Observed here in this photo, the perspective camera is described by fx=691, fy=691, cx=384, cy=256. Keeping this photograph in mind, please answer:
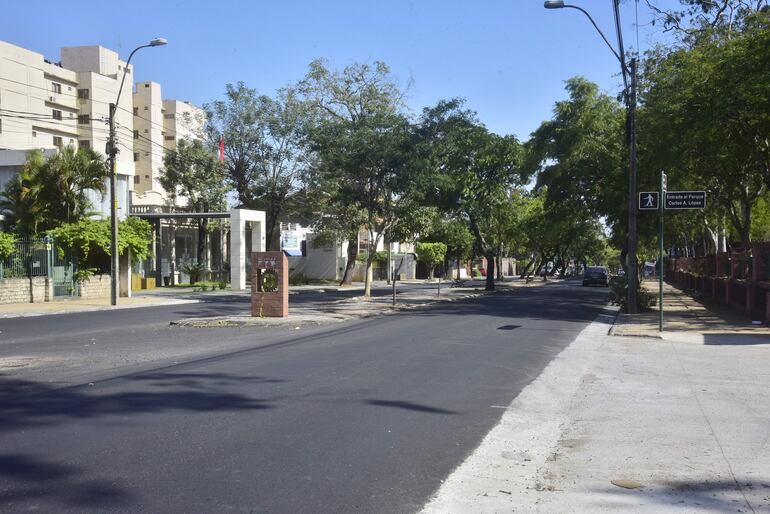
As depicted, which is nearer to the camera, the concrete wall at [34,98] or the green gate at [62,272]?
the green gate at [62,272]

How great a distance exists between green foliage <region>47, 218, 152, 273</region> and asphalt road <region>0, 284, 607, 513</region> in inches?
827

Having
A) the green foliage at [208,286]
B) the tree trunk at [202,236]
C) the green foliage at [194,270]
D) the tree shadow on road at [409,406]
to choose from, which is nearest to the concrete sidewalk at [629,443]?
the tree shadow on road at [409,406]

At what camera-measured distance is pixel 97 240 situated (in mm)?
31328

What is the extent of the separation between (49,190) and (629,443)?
3104cm

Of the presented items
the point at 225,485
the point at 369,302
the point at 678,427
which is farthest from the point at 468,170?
the point at 225,485

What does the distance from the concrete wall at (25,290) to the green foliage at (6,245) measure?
1.10 meters

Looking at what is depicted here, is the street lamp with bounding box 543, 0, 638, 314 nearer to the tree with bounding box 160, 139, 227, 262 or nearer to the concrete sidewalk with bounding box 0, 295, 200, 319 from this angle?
the concrete sidewalk with bounding box 0, 295, 200, 319

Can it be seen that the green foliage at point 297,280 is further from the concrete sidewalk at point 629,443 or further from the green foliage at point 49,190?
the concrete sidewalk at point 629,443

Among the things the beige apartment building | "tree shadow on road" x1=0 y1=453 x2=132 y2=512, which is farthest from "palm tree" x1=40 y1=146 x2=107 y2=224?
"tree shadow on road" x1=0 y1=453 x2=132 y2=512

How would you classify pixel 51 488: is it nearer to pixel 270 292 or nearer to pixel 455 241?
pixel 270 292

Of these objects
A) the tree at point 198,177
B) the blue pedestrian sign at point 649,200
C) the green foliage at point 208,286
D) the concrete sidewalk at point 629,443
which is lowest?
the concrete sidewalk at point 629,443

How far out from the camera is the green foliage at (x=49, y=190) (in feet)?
102

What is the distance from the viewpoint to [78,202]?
32.5 m

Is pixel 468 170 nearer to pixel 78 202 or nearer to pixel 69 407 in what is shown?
pixel 78 202
